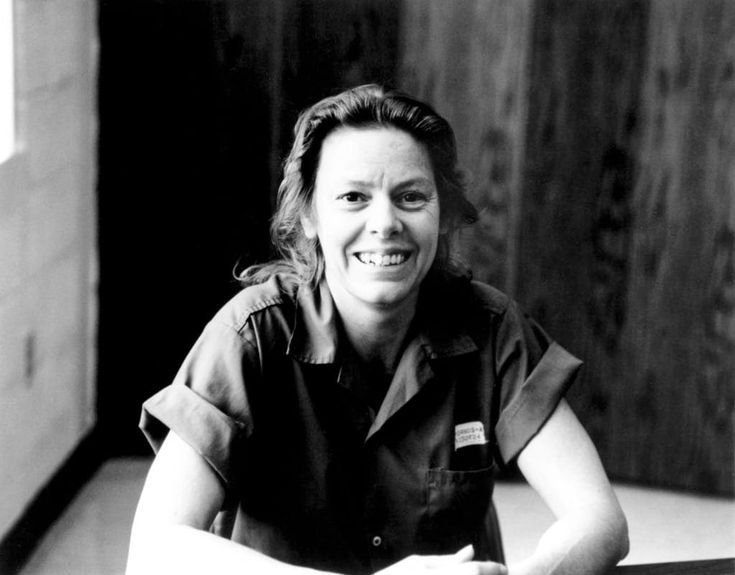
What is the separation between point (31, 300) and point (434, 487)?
127 centimetres

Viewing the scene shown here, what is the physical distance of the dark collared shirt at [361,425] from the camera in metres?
1.37

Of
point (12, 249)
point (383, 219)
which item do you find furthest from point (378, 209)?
point (12, 249)

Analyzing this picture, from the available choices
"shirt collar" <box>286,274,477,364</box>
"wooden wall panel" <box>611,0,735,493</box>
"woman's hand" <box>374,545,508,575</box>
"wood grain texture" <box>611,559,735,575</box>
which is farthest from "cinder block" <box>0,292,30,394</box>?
"wooden wall panel" <box>611,0,735,493</box>

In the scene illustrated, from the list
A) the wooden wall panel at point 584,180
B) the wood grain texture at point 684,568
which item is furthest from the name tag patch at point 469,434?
the wooden wall panel at point 584,180

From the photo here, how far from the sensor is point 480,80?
8.96 ft

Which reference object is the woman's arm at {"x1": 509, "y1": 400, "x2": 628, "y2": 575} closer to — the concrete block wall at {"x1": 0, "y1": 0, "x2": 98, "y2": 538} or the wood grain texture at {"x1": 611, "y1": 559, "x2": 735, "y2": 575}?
the wood grain texture at {"x1": 611, "y1": 559, "x2": 735, "y2": 575}

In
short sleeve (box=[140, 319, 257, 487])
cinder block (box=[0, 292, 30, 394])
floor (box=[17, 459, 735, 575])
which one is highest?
short sleeve (box=[140, 319, 257, 487])

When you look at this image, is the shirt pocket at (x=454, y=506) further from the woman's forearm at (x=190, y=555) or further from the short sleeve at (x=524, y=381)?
the woman's forearm at (x=190, y=555)

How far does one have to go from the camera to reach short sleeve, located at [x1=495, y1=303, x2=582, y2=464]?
141 cm

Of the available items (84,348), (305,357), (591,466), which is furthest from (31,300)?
(591,466)

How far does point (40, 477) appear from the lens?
7.89 feet

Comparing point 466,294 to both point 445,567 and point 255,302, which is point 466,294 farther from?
point 445,567

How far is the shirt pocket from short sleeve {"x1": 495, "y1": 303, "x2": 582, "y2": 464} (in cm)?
6

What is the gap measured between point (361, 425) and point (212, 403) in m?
0.24
